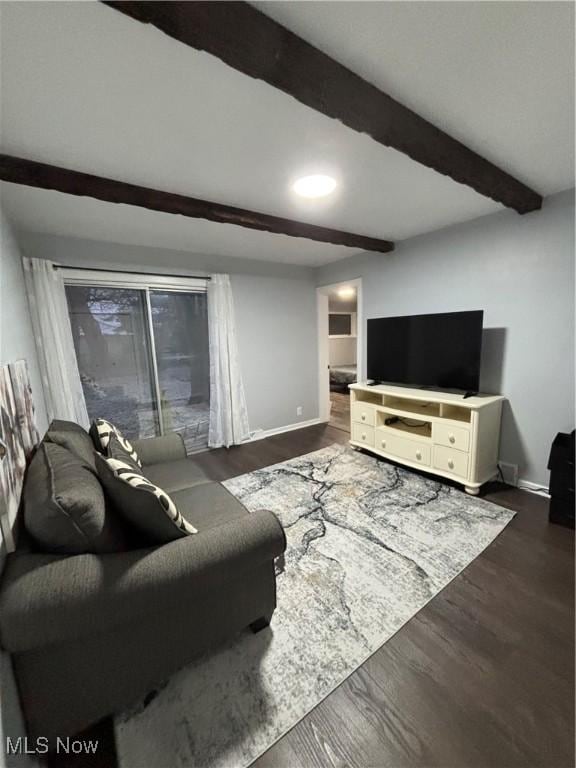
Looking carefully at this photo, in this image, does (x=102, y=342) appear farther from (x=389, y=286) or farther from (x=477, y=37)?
(x=477, y=37)

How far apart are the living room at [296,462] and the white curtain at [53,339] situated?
0.02m

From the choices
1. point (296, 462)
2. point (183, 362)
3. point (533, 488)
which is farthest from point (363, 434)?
point (183, 362)

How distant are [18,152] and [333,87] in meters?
1.59

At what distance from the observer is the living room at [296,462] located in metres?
0.96

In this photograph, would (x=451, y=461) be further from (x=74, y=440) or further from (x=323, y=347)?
(x=74, y=440)

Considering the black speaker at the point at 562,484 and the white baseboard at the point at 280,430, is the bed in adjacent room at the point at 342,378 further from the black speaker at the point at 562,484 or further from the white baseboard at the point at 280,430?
the black speaker at the point at 562,484

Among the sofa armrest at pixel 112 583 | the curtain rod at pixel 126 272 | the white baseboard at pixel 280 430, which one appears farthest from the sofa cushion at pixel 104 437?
the white baseboard at pixel 280 430

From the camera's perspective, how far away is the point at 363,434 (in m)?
3.40

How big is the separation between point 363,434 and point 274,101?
2905 mm

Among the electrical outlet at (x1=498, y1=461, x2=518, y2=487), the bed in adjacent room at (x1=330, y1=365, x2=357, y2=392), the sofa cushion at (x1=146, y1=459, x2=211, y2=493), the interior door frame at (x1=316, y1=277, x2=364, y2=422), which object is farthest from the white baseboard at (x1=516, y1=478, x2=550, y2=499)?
the bed in adjacent room at (x1=330, y1=365, x2=357, y2=392)

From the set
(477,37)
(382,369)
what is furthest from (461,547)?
(477,37)

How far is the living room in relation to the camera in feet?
3.16

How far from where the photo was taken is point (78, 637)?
2.94 feet

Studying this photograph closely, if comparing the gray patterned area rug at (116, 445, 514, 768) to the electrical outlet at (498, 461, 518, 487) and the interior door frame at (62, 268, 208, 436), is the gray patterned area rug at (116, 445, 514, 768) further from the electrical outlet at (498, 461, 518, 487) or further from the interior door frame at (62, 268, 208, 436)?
the interior door frame at (62, 268, 208, 436)
